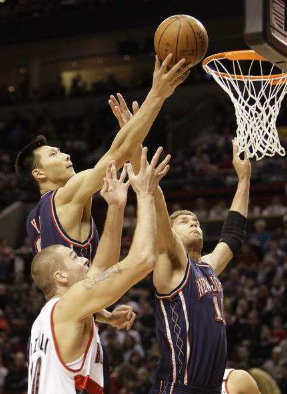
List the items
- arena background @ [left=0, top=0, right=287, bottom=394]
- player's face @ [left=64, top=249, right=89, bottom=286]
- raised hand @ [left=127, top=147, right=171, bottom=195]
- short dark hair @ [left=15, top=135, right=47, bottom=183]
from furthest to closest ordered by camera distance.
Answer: arena background @ [left=0, top=0, right=287, bottom=394], short dark hair @ [left=15, top=135, right=47, bottom=183], player's face @ [left=64, top=249, right=89, bottom=286], raised hand @ [left=127, top=147, right=171, bottom=195]

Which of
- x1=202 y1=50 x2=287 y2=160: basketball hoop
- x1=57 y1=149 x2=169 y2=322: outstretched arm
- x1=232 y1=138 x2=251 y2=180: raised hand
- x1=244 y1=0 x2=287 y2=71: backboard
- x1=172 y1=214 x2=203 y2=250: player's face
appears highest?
x1=202 y1=50 x2=287 y2=160: basketball hoop

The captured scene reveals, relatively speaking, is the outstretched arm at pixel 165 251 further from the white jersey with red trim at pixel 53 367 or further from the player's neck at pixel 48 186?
the white jersey with red trim at pixel 53 367

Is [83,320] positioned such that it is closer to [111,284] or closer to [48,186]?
[111,284]

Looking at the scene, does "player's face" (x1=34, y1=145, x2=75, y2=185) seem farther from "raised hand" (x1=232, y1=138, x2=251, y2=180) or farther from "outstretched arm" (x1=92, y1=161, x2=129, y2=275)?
"raised hand" (x1=232, y1=138, x2=251, y2=180)

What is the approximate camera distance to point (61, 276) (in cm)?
456

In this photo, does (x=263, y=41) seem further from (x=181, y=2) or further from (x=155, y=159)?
(x=181, y=2)

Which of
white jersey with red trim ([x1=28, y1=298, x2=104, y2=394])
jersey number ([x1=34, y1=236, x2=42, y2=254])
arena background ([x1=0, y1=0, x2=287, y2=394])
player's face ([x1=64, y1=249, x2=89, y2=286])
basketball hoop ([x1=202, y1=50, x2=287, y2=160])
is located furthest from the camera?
arena background ([x1=0, y1=0, x2=287, y2=394])

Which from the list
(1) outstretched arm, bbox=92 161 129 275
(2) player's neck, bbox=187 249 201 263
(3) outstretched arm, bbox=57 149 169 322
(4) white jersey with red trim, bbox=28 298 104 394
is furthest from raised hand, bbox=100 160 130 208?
(2) player's neck, bbox=187 249 201 263

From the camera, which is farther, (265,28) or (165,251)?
(165,251)

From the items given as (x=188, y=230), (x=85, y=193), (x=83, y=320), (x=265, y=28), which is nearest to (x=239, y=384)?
(x=188, y=230)

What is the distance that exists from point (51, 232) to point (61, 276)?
98 cm

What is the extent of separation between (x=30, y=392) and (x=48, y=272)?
641mm

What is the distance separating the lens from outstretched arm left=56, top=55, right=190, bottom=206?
524cm

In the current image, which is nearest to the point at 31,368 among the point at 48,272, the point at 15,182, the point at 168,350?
the point at 48,272
